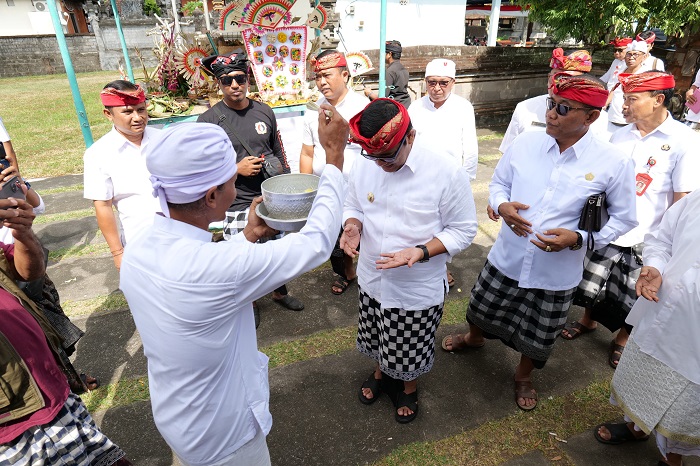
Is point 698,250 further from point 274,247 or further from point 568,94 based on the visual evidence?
point 274,247

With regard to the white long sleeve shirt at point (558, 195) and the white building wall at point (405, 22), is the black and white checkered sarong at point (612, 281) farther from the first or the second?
the white building wall at point (405, 22)

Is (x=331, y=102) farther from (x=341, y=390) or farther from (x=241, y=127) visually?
(x=341, y=390)

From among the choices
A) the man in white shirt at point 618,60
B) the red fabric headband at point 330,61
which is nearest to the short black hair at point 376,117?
the red fabric headband at point 330,61

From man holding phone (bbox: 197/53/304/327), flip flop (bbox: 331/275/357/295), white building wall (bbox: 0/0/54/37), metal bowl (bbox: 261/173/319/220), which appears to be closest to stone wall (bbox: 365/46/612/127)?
flip flop (bbox: 331/275/357/295)

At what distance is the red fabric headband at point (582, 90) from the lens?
2357mm

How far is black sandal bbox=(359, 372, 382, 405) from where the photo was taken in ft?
10.0

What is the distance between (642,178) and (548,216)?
1078 millimetres

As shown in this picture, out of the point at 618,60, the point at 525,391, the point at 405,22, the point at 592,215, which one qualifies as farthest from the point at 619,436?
the point at 405,22

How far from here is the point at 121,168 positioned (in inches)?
121

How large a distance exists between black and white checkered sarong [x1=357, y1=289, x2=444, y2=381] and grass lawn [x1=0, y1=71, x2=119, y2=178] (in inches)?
311

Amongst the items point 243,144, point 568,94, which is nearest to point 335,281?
point 243,144

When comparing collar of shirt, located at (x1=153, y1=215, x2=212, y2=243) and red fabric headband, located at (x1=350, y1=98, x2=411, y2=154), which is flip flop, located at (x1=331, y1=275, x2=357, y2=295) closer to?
red fabric headband, located at (x1=350, y1=98, x2=411, y2=154)

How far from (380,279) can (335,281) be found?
6.48 ft

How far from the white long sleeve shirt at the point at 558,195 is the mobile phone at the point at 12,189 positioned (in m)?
2.70
